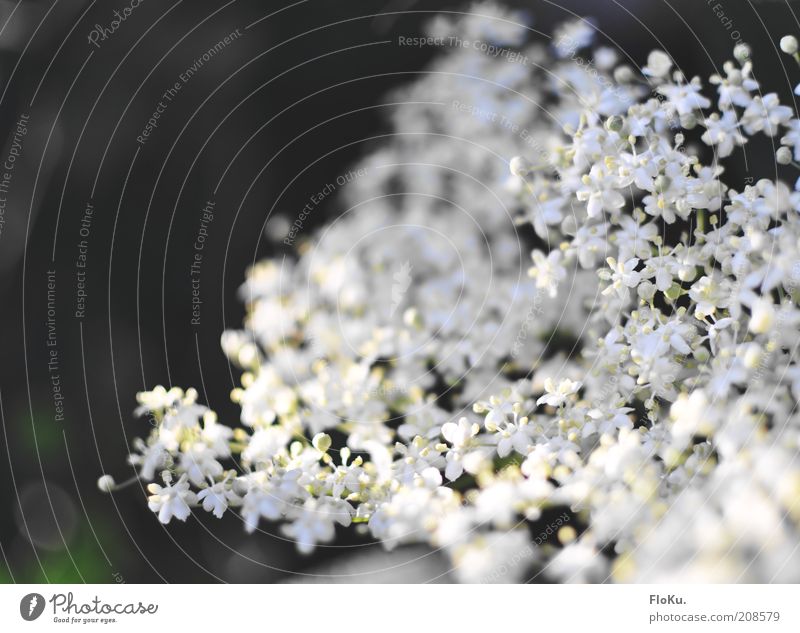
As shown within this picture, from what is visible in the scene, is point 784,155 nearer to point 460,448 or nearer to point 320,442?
point 460,448

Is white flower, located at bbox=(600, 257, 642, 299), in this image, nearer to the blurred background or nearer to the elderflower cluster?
the elderflower cluster

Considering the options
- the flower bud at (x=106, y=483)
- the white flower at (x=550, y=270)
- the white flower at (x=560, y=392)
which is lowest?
the white flower at (x=560, y=392)

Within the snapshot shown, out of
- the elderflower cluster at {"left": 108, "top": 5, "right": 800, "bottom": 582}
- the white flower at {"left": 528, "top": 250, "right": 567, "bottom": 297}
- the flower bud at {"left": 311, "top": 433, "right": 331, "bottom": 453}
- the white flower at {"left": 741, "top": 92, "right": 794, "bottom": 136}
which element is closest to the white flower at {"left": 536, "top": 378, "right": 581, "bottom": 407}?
the elderflower cluster at {"left": 108, "top": 5, "right": 800, "bottom": 582}

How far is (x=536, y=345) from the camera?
35.1 inches

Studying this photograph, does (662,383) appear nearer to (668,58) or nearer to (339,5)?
(668,58)

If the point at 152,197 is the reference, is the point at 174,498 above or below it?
below

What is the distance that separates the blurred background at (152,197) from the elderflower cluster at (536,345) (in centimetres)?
5

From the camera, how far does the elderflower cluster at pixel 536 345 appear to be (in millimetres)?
698

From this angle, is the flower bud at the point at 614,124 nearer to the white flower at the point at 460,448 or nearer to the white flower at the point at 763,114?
the white flower at the point at 763,114

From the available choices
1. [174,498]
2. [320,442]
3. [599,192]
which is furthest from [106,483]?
[599,192]

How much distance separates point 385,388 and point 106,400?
0.35m

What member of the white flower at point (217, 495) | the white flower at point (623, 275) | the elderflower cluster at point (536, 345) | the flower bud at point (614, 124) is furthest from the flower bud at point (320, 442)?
the flower bud at point (614, 124)

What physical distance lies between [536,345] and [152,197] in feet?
1.75
